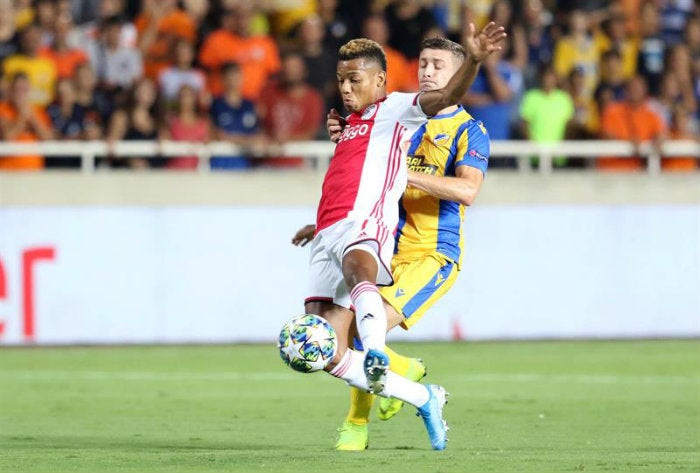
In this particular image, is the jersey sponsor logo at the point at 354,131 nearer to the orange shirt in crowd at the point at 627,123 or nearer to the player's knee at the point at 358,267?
the player's knee at the point at 358,267

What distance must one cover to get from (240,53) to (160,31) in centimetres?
95

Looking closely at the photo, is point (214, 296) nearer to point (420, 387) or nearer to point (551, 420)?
point (551, 420)

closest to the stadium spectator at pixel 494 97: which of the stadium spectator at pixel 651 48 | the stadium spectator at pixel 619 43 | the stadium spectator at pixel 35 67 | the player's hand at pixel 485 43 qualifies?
the stadium spectator at pixel 619 43

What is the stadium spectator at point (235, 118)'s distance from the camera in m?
16.5

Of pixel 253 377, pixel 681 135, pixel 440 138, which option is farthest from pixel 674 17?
pixel 440 138

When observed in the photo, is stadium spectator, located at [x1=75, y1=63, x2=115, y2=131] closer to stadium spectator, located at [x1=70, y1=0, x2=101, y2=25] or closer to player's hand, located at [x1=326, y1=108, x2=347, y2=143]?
stadium spectator, located at [x1=70, y1=0, x2=101, y2=25]

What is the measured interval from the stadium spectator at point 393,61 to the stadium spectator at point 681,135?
3247 mm

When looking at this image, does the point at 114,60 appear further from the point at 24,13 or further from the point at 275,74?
the point at 275,74

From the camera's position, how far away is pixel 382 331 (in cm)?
760

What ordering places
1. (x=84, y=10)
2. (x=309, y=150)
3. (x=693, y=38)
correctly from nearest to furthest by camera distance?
(x=309, y=150)
(x=84, y=10)
(x=693, y=38)

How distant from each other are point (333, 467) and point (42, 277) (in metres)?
9.04

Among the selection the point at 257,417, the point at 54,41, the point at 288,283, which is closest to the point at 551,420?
the point at 257,417

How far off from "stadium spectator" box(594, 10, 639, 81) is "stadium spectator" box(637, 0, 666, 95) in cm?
9

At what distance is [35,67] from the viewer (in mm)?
16453
